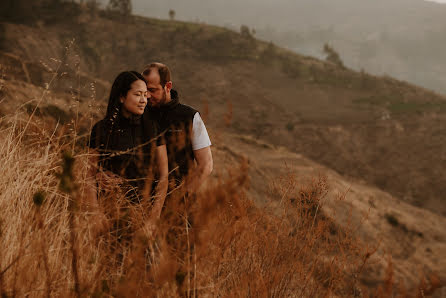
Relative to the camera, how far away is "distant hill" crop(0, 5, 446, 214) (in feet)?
73.5

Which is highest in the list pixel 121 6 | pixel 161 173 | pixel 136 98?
pixel 121 6

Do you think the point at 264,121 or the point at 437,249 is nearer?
the point at 437,249

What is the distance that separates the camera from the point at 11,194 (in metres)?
1.92

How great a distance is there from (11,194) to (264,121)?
2471 cm

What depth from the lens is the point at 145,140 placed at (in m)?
2.37

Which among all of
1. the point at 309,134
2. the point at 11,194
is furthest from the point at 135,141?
the point at 309,134

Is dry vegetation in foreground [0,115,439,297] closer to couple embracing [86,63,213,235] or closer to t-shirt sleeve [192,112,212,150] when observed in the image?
couple embracing [86,63,213,235]

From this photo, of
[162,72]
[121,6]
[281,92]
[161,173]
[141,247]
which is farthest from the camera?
[121,6]

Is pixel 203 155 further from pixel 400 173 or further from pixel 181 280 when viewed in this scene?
pixel 400 173

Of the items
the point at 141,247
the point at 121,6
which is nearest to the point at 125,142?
the point at 141,247

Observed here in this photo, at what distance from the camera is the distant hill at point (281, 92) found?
22.4m

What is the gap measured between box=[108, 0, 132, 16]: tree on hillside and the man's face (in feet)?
124

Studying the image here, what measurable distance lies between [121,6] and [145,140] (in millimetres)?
38775

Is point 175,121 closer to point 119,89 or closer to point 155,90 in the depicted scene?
point 155,90
